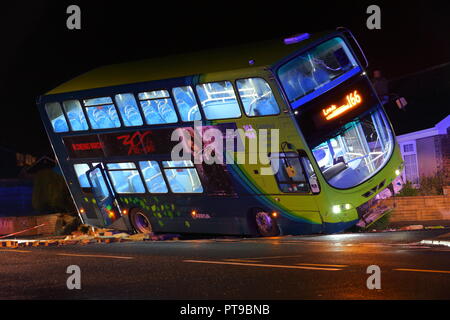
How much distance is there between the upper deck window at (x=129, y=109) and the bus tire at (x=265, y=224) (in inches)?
154

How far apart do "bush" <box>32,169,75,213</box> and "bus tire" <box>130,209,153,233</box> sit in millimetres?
11463

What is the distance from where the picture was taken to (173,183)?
21234 millimetres

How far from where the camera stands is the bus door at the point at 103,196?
23.1 meters

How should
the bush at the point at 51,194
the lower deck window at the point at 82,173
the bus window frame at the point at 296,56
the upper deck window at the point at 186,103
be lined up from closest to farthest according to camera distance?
1. the bus window frame at the point at 296,56
2. the upper deck window at the point at 186,103
3. the lower deck window at the point at 82,173
4. the bush at the point at 51,194

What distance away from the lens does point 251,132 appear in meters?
18.3

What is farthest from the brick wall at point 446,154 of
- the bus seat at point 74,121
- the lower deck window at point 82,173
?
the bus seat at point 74,121

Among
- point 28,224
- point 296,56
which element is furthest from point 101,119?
point 28,224

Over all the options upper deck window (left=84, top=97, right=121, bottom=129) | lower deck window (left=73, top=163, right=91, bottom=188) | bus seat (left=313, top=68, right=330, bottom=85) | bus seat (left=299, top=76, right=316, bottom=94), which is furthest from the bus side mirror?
lower deck window (left=73, top=163, right=91, bottom=188)

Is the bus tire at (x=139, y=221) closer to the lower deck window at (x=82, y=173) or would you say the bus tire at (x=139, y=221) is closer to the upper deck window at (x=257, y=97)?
the lower deck window at (x=82, y=173)

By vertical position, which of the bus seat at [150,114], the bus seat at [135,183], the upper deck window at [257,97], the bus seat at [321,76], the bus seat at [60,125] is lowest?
the bus seat at [135,183]

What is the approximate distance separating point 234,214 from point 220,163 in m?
1.37

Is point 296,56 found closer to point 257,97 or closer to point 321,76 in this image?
point 321,76
